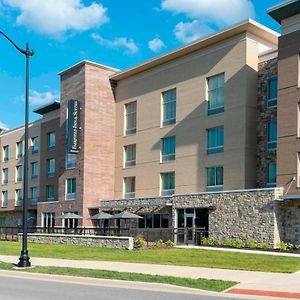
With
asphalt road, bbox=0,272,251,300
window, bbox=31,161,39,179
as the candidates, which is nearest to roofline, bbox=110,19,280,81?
window, bbox=31,161,39,179

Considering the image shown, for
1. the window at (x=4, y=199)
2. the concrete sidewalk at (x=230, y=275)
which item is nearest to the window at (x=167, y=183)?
the concrete sidewalk at (x=230, y=275)

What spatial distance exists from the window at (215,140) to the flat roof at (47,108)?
23942mm

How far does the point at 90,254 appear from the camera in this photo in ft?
85.9

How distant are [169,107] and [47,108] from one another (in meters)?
21.4

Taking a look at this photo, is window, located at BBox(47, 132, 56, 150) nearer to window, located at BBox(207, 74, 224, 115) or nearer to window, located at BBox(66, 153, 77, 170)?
window, located at BBox(66, 153, 77, 170)

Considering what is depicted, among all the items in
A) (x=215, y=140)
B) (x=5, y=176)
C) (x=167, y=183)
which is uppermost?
(x=215, y=140)

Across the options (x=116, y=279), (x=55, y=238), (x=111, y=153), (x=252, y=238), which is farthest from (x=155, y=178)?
(x=116, y=279)

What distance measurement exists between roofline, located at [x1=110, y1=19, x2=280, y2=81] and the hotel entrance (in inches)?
496

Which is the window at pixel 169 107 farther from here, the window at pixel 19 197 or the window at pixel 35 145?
the window at pixel 19 197

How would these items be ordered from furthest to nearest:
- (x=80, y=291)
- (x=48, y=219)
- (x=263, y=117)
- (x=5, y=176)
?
(x=5, y=176), (x=48, y=219), (x=263, y=117), (x=80, y=291)

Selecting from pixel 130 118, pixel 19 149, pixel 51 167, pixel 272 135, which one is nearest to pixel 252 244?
pixel 272 135

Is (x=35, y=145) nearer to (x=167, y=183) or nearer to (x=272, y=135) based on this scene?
(x=167, y=183)

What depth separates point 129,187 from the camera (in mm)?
47406

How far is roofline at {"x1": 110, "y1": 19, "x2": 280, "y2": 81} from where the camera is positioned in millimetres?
36219
